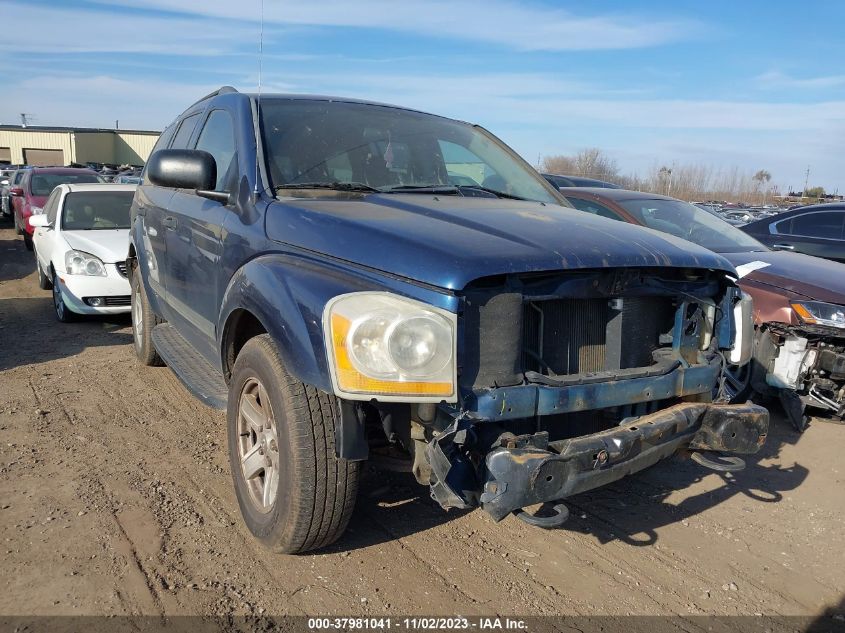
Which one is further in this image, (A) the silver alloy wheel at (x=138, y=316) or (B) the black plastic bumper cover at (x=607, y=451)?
(A) the silver alloy wheel at (x=138, y=316)

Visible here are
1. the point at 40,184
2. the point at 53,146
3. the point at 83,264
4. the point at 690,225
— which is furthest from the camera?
the point at 53,146

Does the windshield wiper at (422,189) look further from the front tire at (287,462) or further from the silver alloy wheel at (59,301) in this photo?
the silver alloy wheel at (59,301)

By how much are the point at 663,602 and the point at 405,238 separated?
1864 millimetres

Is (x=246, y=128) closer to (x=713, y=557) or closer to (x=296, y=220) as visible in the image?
(x=296, y=220)

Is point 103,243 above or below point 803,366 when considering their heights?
above

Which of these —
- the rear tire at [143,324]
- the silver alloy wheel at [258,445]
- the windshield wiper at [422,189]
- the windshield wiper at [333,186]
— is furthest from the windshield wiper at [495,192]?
the rear tire at [143,324]

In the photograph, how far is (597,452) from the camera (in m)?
2.60

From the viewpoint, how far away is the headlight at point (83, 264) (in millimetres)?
7523

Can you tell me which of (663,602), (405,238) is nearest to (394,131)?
(405,238)

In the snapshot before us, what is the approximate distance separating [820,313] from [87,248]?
23.1 ft

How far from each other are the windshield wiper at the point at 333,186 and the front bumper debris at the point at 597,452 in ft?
5.31

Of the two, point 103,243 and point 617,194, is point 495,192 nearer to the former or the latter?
point 617,194

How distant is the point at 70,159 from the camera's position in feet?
187

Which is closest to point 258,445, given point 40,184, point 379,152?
point 379,152
